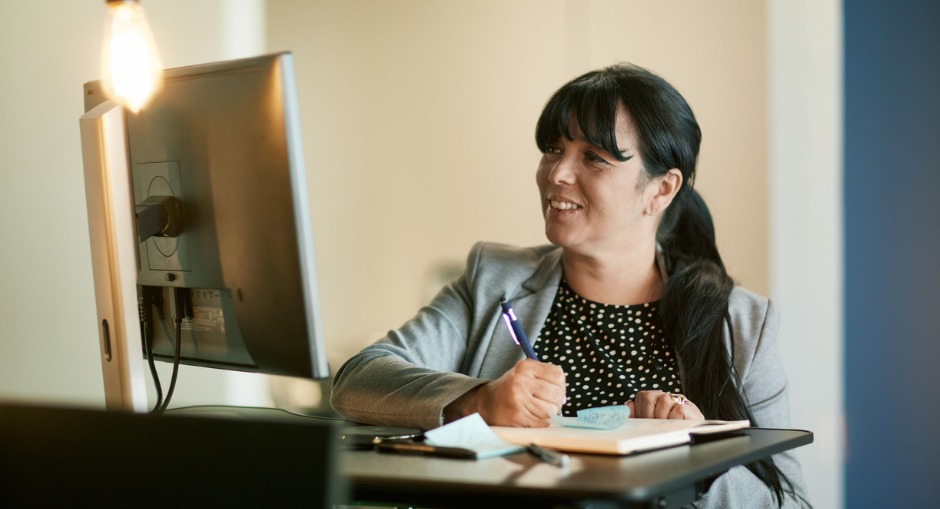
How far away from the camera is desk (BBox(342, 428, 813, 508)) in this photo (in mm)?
782

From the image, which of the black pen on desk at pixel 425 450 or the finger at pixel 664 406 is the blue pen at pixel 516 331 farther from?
the black pen on desk at pixel 425 450

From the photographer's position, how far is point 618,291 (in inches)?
71.0

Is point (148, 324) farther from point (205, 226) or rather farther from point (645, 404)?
point (645, 404)

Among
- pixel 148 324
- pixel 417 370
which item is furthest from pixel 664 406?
pixel 148 324

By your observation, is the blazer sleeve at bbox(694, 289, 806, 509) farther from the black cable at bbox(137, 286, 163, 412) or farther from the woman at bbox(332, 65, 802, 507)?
the black cable at bbox(137, 286, 163, 412)

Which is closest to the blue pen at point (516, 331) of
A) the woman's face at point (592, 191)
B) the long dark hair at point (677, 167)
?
the woman's face at point (592, 191)

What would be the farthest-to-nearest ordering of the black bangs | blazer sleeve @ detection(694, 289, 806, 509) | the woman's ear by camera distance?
the woman's ear, the black bangs, blazer sleeve @ detection(694, 289, 806, 509)

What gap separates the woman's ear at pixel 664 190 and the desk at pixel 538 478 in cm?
85

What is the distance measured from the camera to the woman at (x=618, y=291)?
5.24 feet

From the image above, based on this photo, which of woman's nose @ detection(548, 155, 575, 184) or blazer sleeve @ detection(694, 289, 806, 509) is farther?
woman's nose @ detection(548, 155, 575, 184)

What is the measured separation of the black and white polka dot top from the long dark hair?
4cm

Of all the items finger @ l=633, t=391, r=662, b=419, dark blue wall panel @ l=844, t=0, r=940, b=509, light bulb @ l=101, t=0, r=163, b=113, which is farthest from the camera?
dark blue wall panel @ l=844, t=0, r=940, b=509

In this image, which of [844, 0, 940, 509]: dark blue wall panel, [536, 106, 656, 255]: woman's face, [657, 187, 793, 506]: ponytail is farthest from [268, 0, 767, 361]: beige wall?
[536, 106, 656, 255]: woman's face

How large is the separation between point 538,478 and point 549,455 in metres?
0.11
